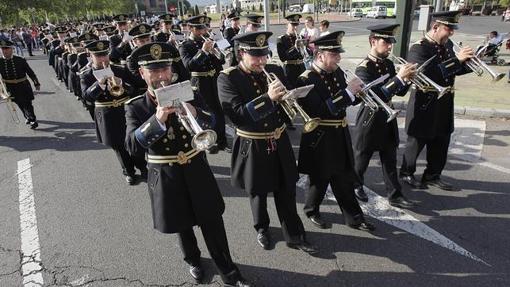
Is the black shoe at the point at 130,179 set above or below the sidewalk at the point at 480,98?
below

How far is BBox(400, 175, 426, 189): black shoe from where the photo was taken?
5609 mm

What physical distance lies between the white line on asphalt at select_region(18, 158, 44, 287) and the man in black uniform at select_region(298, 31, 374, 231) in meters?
3.19

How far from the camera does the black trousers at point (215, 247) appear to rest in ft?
11.9

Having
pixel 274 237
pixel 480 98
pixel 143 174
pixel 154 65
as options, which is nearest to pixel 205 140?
pixel 154 65

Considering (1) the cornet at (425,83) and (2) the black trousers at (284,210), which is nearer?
(2) the black trousers at (284,210)

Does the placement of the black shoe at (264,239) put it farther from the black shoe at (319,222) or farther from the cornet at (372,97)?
the cornet at (372,97)

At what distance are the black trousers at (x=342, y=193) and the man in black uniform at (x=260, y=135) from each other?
509mm

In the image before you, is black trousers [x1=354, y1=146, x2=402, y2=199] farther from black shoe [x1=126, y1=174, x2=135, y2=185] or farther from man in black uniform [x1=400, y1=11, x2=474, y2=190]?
black shoe [x1=126, y1=174, x2=135, y2=185]

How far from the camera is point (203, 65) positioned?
7.32 m

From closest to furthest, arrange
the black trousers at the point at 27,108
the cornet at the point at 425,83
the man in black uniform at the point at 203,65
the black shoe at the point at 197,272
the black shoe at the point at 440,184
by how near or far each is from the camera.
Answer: the black shoe at the point at 197,272, the cornet at the point at 425,83, the black shoe at the point at 440,184, the man in black uniform at the point at 203,65, the black trousers at the point at 27,108

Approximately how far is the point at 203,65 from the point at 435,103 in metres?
4.10

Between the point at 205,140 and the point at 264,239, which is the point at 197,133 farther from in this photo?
the point at 264,239

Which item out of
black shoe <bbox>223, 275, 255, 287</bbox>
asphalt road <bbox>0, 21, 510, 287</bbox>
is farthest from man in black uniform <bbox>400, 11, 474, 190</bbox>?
black shoe <bbox>223, 275, 255, 287</bbox>

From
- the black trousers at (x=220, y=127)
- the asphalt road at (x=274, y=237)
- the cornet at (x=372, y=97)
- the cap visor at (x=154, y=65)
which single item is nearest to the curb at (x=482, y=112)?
the asphalt road at (x=274, y=237)
